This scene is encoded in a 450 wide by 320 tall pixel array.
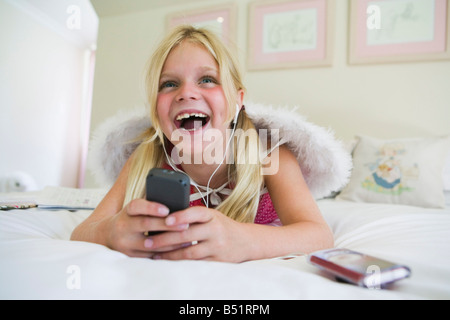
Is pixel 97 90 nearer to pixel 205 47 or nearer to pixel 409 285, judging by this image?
pixel 205 47

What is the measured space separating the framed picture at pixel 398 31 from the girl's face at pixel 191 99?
1.29 metres

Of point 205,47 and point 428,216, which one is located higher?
point 205,47

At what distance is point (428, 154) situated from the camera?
1204 millimetres

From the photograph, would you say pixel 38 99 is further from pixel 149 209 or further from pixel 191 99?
pixel 149 209

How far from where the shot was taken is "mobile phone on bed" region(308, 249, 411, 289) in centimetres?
31

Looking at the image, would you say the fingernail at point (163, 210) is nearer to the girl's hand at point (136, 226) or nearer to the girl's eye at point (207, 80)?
the girl's hand at point (136, 226)

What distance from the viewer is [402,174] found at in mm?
1204

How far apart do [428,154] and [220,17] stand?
1530 millimetres

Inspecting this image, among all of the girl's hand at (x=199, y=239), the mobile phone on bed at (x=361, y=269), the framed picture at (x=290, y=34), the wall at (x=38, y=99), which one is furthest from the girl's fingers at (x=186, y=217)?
the wall at (x=38, y=99)

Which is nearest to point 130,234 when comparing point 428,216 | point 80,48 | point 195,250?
point 195,250

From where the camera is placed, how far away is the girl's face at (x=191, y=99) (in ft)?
2.31

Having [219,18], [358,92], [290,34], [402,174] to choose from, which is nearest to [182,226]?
[402,174]

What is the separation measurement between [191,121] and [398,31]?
1511 millimetres

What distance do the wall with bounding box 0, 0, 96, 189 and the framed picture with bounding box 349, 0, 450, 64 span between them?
2.75 metres
